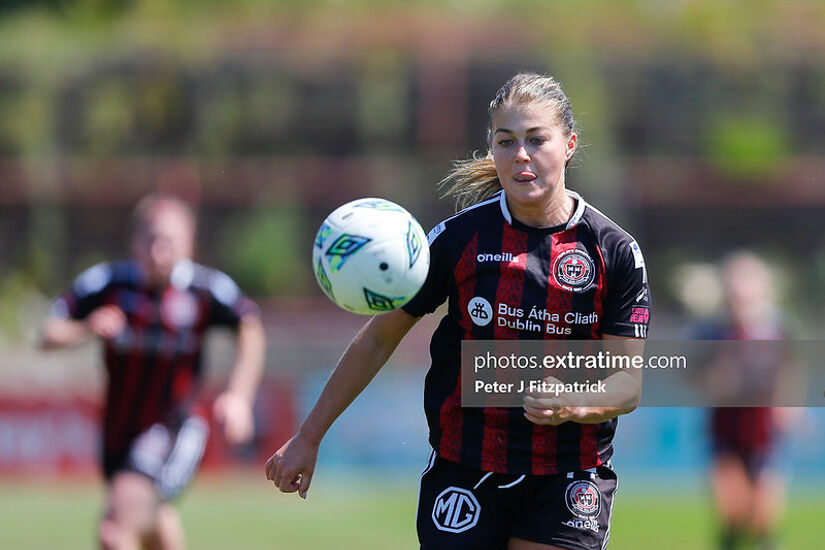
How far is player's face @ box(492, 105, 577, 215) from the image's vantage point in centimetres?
411

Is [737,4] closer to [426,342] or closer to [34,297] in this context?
[426,342]

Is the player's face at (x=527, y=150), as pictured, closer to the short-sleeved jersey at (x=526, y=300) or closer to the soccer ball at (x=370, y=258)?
the short-sleeved jersey at (x=526, y=300)

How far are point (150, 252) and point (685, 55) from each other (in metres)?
18.3

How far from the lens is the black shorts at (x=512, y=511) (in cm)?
416

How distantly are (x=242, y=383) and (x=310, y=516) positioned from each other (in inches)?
187

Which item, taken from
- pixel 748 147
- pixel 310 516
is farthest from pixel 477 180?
pixel 748 147

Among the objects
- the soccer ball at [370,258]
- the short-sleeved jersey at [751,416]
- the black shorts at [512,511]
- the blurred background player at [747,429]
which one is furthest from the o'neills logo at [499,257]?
the short-sleeved jersey at [751,416]

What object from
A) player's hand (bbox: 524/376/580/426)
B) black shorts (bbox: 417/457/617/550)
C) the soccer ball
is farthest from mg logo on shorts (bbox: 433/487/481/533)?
the soccer ball

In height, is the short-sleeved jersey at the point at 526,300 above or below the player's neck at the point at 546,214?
below

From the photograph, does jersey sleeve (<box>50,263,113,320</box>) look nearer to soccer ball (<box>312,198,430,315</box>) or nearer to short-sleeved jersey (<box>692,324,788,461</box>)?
soccer ball (<box>312,198,430,315</box>)

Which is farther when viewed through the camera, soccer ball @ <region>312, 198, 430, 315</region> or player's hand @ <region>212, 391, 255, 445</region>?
player's hand @ <region>212, 391, 255, 445</region>

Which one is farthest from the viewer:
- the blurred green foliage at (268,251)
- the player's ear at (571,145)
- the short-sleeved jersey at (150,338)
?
the blurred green foliage at (268,251)

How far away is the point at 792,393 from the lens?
31.8 ft

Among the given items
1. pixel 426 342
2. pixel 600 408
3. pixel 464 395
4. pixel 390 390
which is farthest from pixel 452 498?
pixel 426 342
